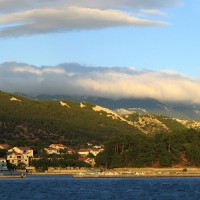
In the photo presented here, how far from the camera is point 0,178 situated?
630 feet
